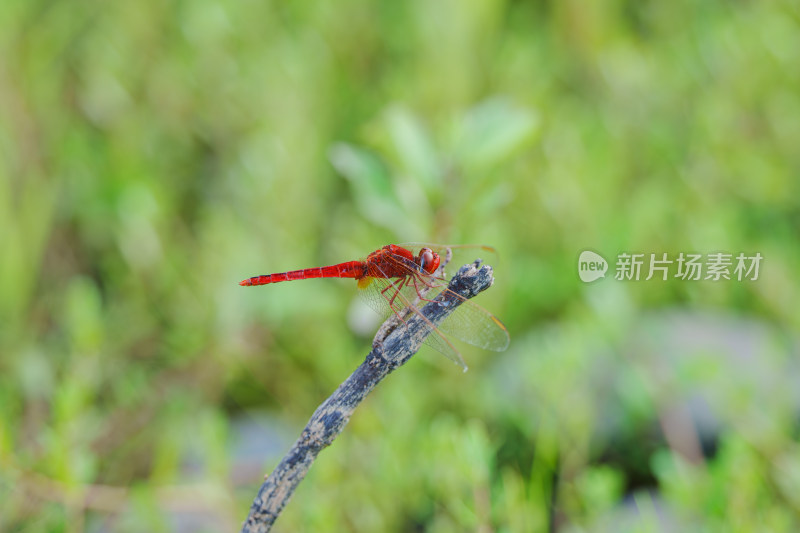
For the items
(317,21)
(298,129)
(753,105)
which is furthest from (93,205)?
(753,105)

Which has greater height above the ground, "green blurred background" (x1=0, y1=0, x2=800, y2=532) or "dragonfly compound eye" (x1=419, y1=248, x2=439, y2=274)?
"green blurred background" (x1=0, y1=0, x2=800, y2=532)

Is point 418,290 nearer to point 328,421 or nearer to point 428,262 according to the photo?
point 428,262

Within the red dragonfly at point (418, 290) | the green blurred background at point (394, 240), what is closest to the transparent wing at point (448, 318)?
the red dragonfly at point (418, 290)

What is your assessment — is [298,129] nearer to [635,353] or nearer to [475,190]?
[475,190]

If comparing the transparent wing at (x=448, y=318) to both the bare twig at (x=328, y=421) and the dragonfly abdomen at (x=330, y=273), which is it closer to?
the dragonfly abdomen at (x=330, y=273)

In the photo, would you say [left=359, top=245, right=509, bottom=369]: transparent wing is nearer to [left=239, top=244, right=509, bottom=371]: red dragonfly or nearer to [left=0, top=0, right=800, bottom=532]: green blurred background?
[left=239, top=244, right=509, bottom=371]: red dragonfly

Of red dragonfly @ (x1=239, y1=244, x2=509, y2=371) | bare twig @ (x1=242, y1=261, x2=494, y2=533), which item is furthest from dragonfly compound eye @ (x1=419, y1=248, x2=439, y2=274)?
bare twig @ (x1=242, y1=261, x2=494, y2=533)
